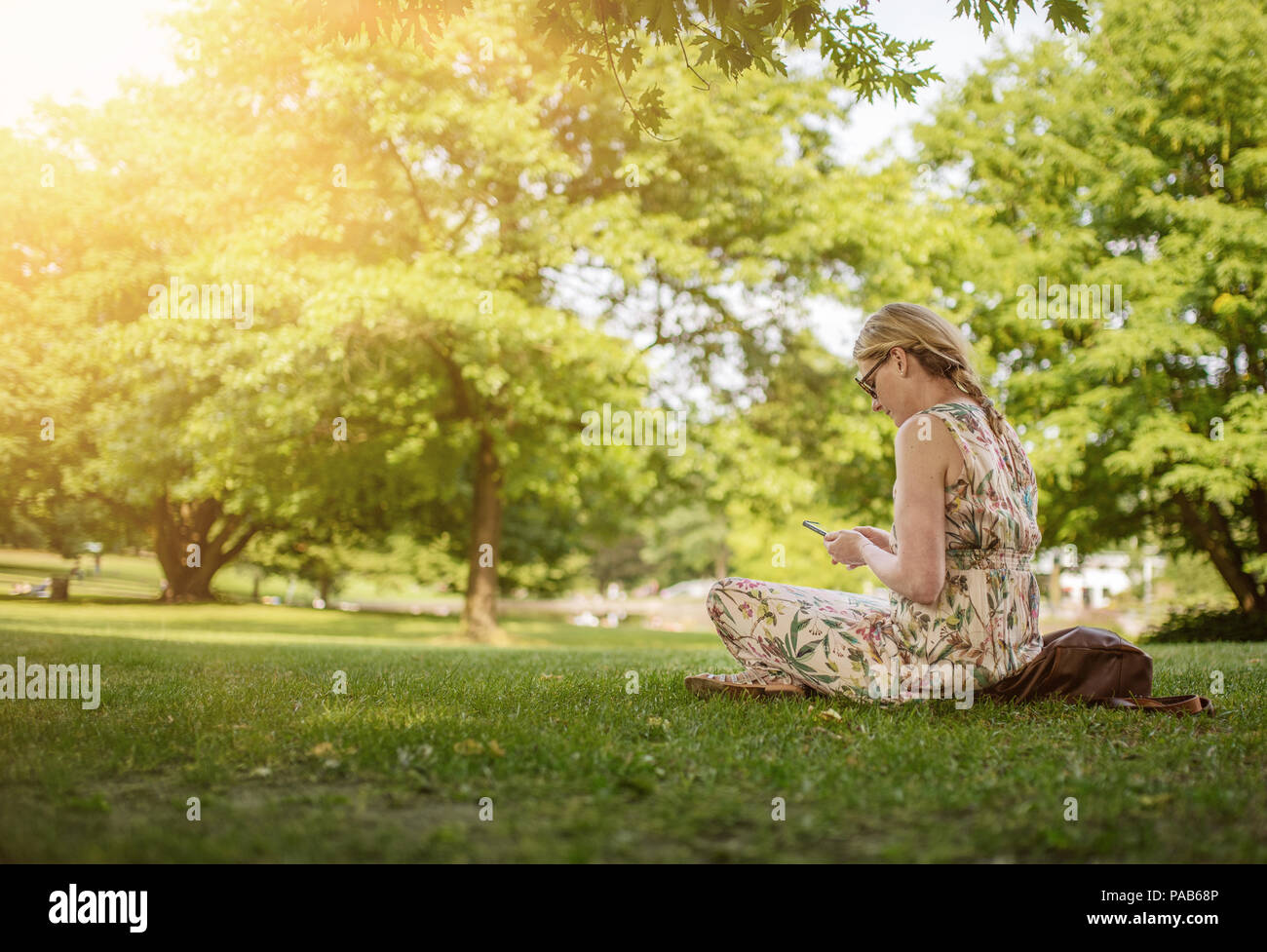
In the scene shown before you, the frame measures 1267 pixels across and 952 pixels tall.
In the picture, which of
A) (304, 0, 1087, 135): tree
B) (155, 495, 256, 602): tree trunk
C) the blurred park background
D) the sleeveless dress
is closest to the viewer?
the sleeveless dress

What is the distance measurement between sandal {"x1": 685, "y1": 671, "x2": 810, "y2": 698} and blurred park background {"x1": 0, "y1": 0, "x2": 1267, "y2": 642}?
893cm

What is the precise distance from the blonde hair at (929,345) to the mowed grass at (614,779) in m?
1.53

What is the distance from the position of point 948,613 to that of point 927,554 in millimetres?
413

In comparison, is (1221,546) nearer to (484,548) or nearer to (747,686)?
(484,548)

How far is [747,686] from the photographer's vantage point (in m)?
4.82

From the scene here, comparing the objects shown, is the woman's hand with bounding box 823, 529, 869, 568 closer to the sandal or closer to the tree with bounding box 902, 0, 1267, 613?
the sandal

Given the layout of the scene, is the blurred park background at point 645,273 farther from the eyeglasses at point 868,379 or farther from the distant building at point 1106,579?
the distant building at point 1106,579

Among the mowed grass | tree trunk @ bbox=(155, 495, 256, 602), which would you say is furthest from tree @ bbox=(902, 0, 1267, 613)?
tree trunk @ bbox=(155, 495, 256, 602)

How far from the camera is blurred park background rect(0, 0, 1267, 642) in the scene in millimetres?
14008

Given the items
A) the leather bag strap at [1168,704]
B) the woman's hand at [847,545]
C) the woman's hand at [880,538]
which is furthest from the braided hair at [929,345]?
the leather bag strap at [1168,704]

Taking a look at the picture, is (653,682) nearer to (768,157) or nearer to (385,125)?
(385,125)

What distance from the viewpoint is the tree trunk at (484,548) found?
57.7 ft

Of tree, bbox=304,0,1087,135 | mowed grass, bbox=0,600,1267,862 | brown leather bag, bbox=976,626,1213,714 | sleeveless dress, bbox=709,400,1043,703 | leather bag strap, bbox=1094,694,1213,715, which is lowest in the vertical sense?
mowed grass, bbox=0,600,1267,862

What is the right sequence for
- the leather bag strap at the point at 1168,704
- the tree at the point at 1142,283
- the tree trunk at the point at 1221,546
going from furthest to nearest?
the tree trunk at the point at 1221,546 < the tree at the point at 1142,283 < the leather bag strap at the point at 1168,704
